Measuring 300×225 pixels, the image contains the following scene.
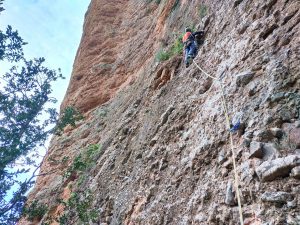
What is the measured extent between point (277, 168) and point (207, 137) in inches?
73.1

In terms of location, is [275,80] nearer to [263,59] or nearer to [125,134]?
[263,59]

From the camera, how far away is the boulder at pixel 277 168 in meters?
3.71

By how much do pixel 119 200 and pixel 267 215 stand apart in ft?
14.1

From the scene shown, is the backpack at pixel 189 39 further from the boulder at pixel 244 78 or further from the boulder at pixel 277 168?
the boulder at pixel 277 168

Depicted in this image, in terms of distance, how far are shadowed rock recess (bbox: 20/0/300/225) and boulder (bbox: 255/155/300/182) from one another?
1 cm

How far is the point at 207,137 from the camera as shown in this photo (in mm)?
5586

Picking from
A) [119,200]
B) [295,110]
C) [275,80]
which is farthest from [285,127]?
[119,200]

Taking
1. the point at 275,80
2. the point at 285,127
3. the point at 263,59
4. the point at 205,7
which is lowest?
the point at 285,127

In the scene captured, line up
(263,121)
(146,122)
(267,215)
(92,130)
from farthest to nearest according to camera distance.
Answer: (92,130) → (146,122) → (263,121) → (267,215)

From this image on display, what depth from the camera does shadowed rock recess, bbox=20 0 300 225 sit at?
13.4 ft

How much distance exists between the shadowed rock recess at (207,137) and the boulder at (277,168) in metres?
0.01

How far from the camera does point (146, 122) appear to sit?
8.84 metres

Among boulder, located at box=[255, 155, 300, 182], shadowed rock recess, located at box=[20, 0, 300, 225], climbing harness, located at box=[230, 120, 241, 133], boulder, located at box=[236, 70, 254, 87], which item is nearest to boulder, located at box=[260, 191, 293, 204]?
shadowed rock recess, located at box=[20, 0, 300, 225]

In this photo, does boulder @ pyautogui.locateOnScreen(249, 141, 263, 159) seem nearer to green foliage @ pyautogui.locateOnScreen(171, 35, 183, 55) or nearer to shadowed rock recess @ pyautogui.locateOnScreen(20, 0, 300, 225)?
shadowed rock recess @ pyautogui.locateOnScreen(20, 0, 300, 225)
